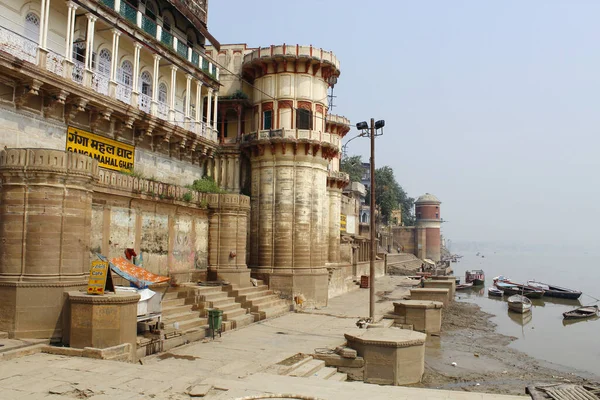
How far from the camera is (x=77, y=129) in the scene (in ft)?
54.6

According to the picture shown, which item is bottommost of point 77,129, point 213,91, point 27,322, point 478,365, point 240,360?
point 478,365

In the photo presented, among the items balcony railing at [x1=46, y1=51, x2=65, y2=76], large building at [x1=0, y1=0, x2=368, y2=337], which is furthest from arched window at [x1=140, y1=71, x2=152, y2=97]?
balcony railing at [x1=46, y1=51, x2=65, y2=76]

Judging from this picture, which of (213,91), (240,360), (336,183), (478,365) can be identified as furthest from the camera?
(336,183)

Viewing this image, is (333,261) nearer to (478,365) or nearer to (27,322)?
(478,365)

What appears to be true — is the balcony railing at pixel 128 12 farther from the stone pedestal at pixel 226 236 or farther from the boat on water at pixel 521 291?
the boat on water at pixel 521 291

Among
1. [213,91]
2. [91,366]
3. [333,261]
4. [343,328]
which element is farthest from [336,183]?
[91,366]

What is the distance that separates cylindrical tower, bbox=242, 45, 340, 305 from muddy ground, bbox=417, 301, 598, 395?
6.68 meters

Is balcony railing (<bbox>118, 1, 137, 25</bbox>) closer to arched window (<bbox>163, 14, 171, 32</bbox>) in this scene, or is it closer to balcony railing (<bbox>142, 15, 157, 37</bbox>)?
balcony railing (<bbox>142, 15, 157, 37</bbox>)

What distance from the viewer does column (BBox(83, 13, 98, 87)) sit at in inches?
645

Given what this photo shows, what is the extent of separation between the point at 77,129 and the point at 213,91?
9527 millimetres

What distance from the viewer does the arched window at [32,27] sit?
50.8 feet

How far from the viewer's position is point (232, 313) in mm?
18688

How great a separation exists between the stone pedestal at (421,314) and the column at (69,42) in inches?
618

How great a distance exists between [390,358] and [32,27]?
14.5m
